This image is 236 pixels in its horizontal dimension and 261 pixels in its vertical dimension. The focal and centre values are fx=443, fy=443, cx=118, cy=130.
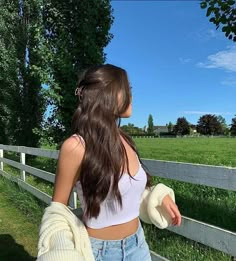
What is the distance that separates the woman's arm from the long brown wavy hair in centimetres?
3

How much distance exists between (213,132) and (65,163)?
149m

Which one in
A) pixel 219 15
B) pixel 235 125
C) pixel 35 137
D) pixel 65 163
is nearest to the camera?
pixel 65 163

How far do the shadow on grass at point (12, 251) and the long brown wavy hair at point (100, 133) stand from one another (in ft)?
12.7

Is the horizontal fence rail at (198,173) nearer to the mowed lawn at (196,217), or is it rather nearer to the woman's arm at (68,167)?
the mowed lawn at (196,217)

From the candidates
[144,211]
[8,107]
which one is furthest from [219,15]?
[8,107]

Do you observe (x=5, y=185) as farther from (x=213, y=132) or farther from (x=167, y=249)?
(x=213, y=132)

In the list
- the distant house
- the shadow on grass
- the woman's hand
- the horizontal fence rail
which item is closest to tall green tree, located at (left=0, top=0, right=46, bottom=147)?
the shadow on grass

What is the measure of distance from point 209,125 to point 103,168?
15010cm

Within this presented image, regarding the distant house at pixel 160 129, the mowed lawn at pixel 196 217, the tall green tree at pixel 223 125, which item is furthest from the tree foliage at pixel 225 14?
the distant house at pixel 160 129

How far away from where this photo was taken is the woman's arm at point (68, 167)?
2223 millimetres

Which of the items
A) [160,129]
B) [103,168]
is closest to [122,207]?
[103,168]

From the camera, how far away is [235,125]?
138500 millimetres

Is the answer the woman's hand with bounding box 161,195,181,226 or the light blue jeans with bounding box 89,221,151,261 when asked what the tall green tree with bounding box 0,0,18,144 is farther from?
the light blue jeans with bounding box 89,221,151,261

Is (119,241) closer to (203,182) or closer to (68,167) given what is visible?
(68,167)
